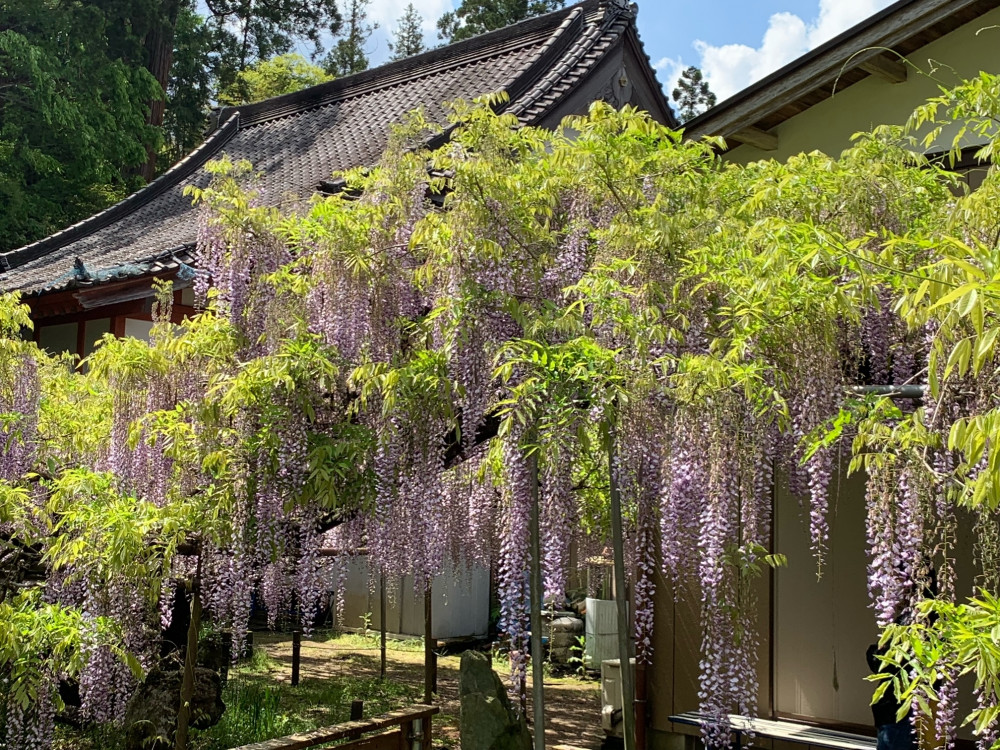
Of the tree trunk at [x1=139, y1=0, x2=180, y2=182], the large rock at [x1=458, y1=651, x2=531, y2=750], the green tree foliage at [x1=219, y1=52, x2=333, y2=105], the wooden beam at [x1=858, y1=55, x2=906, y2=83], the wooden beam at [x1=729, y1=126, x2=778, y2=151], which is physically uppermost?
the green tree foliage at [x1=219, y1=52, x2=333, y2=105]

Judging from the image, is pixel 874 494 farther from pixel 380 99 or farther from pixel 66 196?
pixel 66 196

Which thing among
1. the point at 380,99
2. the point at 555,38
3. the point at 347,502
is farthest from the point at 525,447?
the point at 380,99

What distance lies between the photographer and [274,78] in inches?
837

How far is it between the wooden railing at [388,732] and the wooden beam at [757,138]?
164 inches

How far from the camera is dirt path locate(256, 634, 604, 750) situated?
24.7ft

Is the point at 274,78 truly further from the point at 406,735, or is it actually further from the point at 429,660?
the point at 406,735

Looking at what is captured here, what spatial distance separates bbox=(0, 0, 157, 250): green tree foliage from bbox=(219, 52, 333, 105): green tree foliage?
15.1ft

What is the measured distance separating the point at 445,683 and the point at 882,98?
6.37 m

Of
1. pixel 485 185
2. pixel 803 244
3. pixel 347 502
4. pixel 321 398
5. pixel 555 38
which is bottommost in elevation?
pixel 347 502

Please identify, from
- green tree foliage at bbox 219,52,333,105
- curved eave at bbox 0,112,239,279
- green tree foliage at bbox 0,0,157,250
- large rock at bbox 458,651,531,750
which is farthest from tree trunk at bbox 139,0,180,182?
large rock at bbox 458,651,531,750

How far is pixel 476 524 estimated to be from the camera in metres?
Result: 6.23

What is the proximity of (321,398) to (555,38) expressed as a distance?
6.32m

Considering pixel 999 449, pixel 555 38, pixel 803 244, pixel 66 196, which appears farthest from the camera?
pixel 66 196

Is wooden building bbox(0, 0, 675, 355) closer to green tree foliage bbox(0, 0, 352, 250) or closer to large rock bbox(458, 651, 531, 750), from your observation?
green tree foliage bbox(0, 0, 352, 250)
